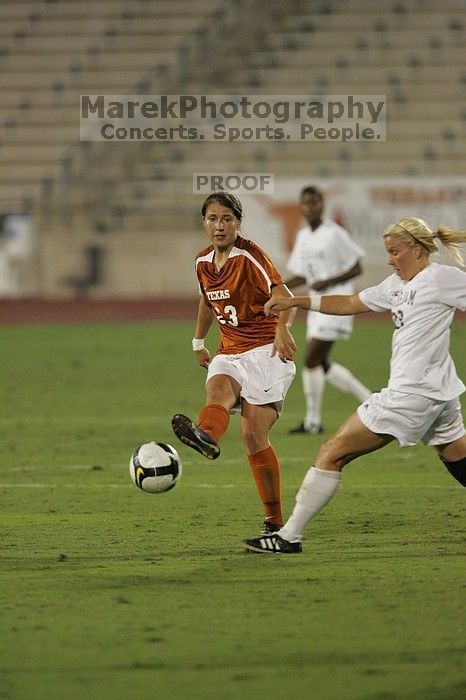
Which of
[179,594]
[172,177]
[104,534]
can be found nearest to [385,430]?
[179,594]

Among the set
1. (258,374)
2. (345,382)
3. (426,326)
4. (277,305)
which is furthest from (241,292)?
(345,382)

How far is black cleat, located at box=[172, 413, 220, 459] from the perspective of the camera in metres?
6.77

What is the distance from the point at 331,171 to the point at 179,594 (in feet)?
90.0

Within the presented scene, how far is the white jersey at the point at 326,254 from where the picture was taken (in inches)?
522

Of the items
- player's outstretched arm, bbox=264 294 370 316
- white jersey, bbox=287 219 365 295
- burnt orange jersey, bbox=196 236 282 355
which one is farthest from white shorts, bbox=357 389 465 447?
white jersey, bbox=287 219 365 295

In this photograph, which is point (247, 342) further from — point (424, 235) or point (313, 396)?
point (313, 396)

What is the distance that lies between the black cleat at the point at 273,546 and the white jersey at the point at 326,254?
6.18m

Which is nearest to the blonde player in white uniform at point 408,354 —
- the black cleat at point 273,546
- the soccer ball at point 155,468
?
Answer: the black cleat at point 273,546

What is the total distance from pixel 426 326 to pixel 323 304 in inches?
22.7

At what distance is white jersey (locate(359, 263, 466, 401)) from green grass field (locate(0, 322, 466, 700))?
3.06 ft

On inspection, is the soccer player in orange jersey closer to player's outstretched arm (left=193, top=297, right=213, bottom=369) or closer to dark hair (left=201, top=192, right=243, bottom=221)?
dark hair (left=201, top=192, right=243, bottom=221)

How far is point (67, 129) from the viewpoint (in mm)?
35125

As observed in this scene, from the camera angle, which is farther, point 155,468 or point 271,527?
point 271,527

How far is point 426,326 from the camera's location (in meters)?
6.89
